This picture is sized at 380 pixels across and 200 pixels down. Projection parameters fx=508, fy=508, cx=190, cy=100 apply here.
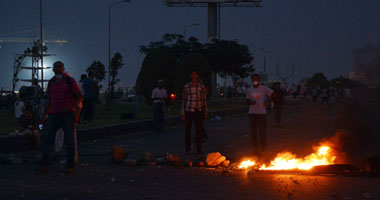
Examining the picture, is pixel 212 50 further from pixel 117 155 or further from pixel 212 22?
pixel 117 155

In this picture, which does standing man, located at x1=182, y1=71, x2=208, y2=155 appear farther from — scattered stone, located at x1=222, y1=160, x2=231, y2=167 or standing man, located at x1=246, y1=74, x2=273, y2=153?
scattered stone, located at x1=222, y1=160, x2=231, y2=167

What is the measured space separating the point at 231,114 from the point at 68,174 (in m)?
23.2

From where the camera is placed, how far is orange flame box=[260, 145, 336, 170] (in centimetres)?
869

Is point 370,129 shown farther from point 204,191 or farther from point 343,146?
point 204,191

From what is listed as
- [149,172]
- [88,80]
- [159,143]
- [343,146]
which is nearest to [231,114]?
[88,80]

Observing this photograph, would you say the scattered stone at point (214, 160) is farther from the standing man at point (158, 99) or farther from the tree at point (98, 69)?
the tree at point (98, 69)

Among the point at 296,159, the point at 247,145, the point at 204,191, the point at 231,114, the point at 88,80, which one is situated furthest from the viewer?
the point at 231,114

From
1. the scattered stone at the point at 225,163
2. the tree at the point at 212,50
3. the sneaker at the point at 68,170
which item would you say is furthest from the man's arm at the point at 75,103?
the tree at the point at 212,50

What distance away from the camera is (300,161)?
9305mm

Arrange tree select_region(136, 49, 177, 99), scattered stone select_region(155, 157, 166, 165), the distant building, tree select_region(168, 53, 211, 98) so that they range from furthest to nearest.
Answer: tree select_region(136, 49, 177, 99), tree select_region(168, 53, 211, 98), the distant building, scattered stone select_region(155, 157, 166, 165)

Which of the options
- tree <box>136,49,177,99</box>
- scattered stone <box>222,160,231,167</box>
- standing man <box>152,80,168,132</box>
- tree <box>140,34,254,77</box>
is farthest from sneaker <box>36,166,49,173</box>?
tree <box>140,34,254,77</box>

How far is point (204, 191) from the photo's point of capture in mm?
6852

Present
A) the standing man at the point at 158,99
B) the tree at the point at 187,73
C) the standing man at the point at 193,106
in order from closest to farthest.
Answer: the standing man at the point at 193,106
the standing man at the point at 158,99
the tree at the point at 187,73

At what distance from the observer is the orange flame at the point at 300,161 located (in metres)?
8.69
